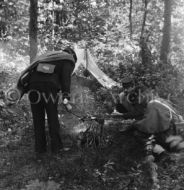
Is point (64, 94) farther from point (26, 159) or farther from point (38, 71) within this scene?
point (26, 159)

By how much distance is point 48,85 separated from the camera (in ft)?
17.3

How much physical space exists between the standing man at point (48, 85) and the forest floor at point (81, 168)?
0.38 meters

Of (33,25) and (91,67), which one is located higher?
(33,25)

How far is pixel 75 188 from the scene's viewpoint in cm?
451

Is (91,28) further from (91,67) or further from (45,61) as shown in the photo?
(45,61)

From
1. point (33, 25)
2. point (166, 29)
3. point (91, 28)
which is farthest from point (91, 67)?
point (91, 28)

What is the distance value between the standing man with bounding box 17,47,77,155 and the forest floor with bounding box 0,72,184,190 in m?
0.38

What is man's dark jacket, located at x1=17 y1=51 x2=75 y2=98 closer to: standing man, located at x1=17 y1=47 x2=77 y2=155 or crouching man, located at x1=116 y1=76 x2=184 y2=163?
standing man, located at x1=17 y1=47 x2=77 y2=155

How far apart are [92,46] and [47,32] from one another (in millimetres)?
2779

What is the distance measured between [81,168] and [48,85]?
1425mm

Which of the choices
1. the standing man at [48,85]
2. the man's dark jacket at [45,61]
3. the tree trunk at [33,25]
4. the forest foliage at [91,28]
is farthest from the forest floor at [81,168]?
the forest foliage at [91,28]

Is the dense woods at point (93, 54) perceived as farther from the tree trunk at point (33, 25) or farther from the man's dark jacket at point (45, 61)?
the man's dark jacket at point (45, 61)

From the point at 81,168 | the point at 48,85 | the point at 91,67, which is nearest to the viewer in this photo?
the point at 81,168

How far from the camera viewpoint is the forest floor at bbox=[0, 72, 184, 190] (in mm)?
4543
